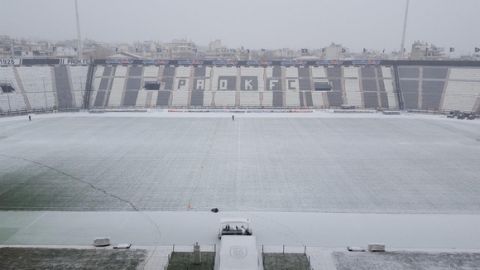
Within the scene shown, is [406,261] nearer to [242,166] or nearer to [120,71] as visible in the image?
[242,166]

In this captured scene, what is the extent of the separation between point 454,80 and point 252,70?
32150 millimetres

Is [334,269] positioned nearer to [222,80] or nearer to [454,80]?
[222,80]

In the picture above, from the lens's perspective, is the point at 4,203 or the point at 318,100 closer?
the point at 4,203

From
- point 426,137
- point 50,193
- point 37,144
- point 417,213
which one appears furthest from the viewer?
point 426,137

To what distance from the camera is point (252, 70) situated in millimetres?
65375

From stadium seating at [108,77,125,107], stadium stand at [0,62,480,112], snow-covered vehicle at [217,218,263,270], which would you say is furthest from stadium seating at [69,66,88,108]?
snow-covered vehicle at [217,218,263,270]

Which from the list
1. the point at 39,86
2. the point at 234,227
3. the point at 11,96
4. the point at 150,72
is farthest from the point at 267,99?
the point at 234,227

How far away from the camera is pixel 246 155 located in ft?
105

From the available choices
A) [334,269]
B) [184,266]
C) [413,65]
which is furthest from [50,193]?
[413,65]

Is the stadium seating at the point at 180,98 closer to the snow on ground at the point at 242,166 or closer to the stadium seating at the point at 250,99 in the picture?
the stadium seating at the point at 250,99

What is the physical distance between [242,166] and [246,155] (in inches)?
122

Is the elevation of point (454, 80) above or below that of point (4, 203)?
above

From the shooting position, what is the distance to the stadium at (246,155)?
1903 centimetres

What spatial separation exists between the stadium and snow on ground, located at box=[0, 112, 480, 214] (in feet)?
0.54
